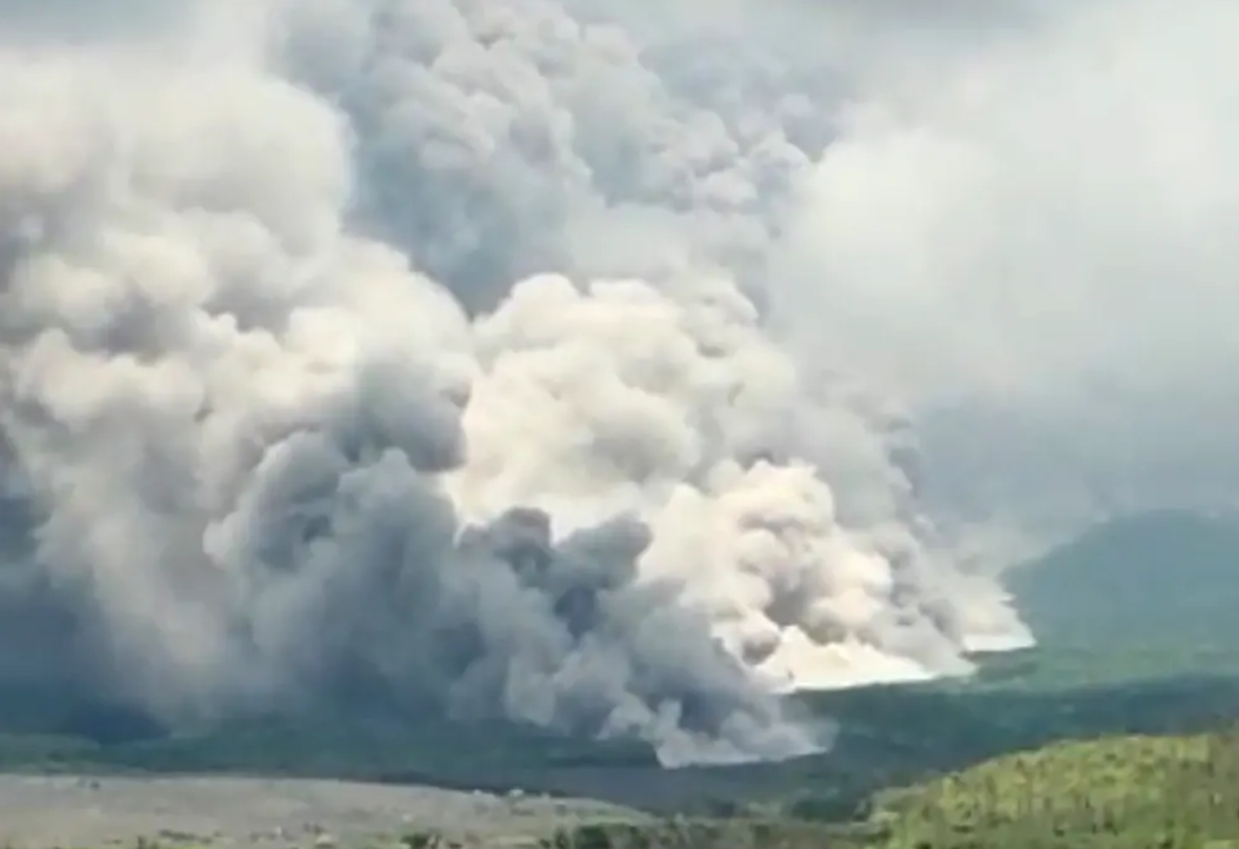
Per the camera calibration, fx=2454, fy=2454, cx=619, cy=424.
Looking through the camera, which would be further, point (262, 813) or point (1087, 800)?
point (262, 813)

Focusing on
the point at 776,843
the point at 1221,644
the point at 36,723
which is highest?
the point at 1221,644

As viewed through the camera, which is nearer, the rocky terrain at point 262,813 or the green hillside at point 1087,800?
the green hillside at point 1087,800

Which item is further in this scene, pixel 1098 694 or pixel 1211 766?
pixel 1098 694

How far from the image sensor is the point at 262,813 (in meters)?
89.1

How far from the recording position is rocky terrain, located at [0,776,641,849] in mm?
81250

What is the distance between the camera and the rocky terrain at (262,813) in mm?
81250

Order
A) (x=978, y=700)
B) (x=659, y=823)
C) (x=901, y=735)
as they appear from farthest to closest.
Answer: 1. (x=978, y=700)
2. (x=901, y=735)
3. (x=659, y=823)

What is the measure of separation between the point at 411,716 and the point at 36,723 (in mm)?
18715

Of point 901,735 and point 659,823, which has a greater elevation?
point 901,735

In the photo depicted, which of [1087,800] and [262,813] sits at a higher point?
[1087,800]

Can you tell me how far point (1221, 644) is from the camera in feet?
598

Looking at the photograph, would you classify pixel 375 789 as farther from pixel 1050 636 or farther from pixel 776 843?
pixel 1050 636

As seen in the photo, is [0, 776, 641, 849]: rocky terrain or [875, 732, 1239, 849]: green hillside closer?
[875, 732, 1239, 849]: green hillside

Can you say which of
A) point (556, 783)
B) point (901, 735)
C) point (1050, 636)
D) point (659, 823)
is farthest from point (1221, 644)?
point (659, 823)
